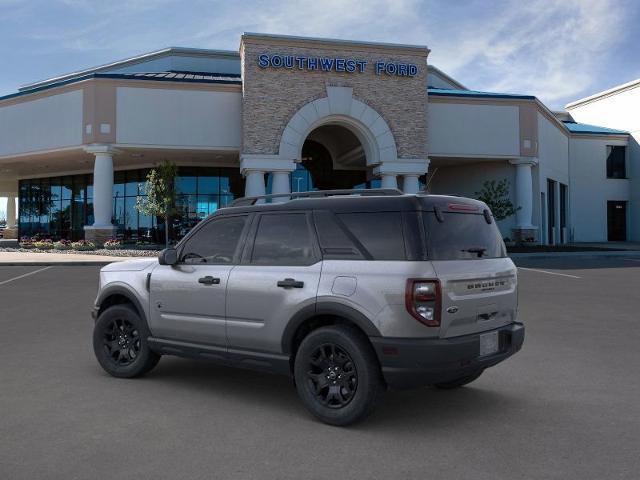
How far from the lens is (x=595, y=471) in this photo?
145 inches

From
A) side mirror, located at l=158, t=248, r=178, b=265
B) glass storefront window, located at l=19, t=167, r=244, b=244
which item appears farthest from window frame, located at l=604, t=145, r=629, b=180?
side mirror, located at l=158, t=248, r=178, b=265

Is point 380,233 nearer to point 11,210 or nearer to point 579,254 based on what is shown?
point 579,254

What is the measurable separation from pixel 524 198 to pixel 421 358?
30.4 meters

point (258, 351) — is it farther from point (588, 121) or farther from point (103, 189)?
point (588, 121)

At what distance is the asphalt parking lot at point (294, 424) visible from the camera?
12.3 feet

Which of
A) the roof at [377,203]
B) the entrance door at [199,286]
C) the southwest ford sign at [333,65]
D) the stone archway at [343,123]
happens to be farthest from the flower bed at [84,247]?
the roof at [377,203]

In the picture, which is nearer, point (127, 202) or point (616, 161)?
point (127, 202)

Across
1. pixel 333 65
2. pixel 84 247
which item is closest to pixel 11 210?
pixel 84 247

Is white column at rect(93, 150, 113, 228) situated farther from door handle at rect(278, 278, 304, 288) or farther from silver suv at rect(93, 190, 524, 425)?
door handle at rect(278, 278, 304, 288)

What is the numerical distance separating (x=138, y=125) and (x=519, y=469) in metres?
28.0

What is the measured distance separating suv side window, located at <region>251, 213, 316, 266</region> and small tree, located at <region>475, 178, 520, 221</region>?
26406 millimetres

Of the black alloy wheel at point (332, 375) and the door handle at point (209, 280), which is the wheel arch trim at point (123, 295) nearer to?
the door handle at point (209, 280)

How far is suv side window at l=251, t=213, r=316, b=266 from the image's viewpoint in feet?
16.2

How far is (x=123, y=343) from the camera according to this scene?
20.1 ft
